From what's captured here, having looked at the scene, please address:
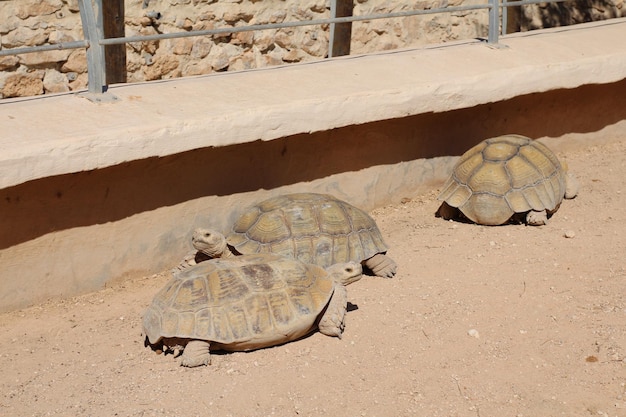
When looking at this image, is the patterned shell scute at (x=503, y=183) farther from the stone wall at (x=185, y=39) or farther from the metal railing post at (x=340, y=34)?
the stone wall at (x=185, y=39)

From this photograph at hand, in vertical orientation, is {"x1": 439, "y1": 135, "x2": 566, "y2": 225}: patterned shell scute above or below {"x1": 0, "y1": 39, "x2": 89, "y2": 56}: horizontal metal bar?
below

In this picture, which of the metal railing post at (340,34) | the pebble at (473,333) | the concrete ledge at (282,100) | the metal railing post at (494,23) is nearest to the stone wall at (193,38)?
the metal railing post at (340,34)

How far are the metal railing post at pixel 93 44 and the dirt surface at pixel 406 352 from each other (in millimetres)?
1341

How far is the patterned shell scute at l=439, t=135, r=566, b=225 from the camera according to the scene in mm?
6727

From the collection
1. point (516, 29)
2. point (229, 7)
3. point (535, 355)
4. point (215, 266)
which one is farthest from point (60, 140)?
point (516, 29)

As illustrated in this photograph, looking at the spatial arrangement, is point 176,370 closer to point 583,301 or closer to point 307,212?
point 307,212

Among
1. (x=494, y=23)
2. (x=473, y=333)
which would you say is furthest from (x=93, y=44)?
(x=494, y=23)

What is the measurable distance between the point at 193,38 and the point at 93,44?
2.80 meters

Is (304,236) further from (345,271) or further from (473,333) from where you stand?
(473,333)

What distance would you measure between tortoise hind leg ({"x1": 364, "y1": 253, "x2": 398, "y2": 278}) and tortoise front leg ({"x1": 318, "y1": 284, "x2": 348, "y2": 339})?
74cm

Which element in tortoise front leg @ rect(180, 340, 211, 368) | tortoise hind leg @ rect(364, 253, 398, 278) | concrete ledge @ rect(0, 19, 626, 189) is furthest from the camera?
tortoise hind leg @ rect(364, 253, 398, 278)

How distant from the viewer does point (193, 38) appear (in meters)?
8.55

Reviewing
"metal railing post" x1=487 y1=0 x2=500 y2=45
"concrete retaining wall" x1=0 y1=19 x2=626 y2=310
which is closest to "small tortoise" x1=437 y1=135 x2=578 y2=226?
"concrete retaining wall" x1=0 y1=19 x2=626 y2=310

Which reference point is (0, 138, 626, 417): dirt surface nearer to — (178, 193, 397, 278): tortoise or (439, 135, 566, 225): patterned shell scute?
(178, 193, 397, 278): tortoise
